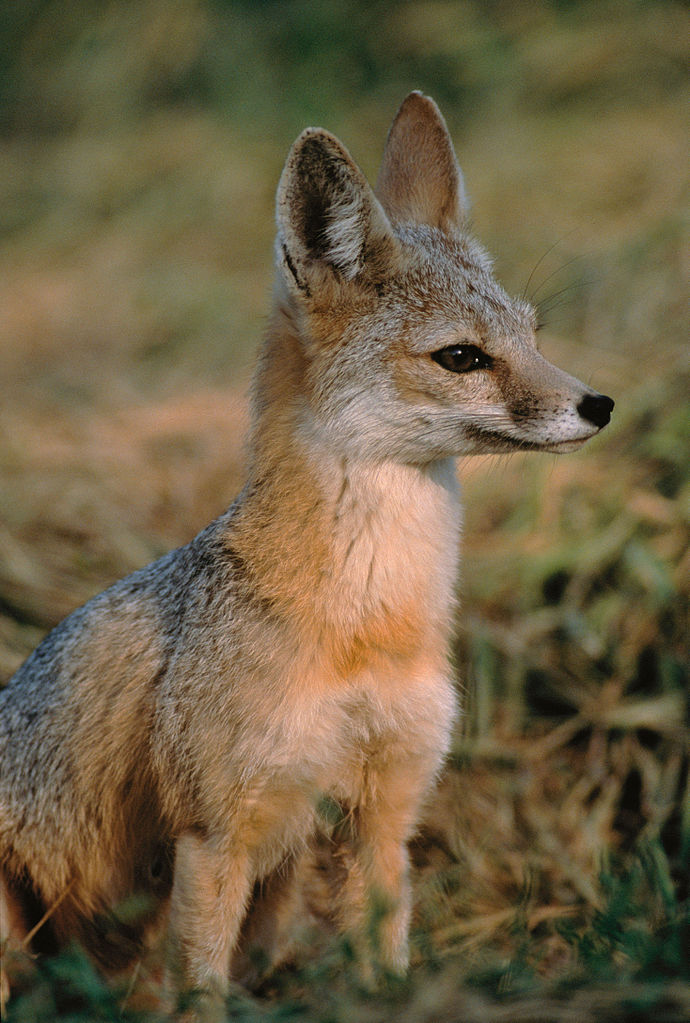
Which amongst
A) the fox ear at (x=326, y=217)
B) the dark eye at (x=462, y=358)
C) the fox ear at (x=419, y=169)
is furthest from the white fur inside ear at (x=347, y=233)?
the fox ear at (x=419, y=169)

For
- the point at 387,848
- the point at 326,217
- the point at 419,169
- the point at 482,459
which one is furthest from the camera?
the point at 482,459

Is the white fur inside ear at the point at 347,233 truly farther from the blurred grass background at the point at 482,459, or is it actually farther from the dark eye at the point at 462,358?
the blurred grass background at the point at 482,459

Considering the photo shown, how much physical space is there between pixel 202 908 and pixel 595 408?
1.70 metres

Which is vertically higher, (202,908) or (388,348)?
(388,348)

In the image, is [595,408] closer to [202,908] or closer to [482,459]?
[482,459]

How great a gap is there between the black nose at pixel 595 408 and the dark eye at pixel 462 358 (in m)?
0.29

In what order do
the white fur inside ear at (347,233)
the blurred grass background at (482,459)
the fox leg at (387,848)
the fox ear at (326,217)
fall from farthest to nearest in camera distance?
the blurred grass background at (482,459)
the fox leg at (387,848)
the white fur inside ear at (347,233)
the fox ear at (326,217)

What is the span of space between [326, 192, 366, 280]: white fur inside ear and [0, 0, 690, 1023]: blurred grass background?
715mm

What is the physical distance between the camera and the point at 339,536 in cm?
289

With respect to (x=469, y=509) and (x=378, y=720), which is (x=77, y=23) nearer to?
(x=469, y=509)

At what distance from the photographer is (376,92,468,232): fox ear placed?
11.3ft

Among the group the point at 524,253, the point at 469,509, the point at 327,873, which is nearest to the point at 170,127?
the point at 524,253

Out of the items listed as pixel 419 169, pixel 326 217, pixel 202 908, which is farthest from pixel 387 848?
pixel 419 169

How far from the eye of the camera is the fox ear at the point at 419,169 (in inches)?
136
